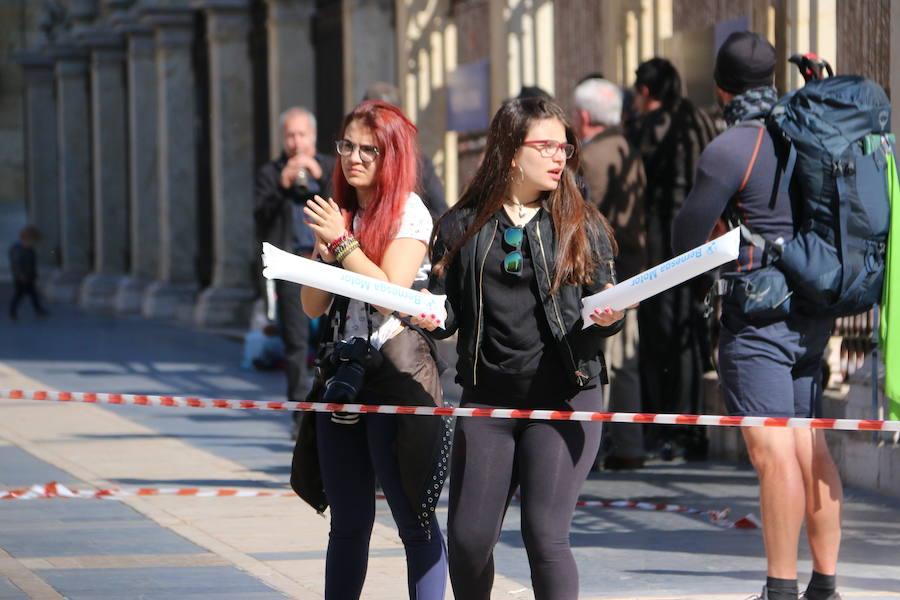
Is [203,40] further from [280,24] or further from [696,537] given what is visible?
[696,537]

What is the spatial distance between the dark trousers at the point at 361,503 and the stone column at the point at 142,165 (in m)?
20.1

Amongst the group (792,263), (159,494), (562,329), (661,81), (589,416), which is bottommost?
(159,494)

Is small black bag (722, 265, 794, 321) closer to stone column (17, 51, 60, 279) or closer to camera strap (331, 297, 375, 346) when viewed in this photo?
camera strap (331, 297, 375, 346)

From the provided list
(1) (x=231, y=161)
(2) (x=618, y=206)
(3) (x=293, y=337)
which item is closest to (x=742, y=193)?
(2) (x=618, y=206)

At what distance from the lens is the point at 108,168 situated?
90.9 ft

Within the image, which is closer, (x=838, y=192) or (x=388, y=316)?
(x=388, y=316)

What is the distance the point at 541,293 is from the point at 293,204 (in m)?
4.92

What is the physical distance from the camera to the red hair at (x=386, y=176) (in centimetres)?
487

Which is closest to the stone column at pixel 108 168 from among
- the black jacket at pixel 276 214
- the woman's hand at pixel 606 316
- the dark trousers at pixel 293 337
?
the dark trousers at pixel 293 337

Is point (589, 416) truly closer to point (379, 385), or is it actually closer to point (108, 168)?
point (379, 385)

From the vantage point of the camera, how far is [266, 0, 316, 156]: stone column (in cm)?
1852

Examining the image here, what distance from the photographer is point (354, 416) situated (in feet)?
15.9

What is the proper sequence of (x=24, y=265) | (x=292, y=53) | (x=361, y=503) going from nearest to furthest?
1. (x=361, y=503)
2. (x=292, y=53)
3. (x=24, y=265)

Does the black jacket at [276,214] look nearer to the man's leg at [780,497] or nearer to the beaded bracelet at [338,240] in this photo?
the man's leg at [780,497]
